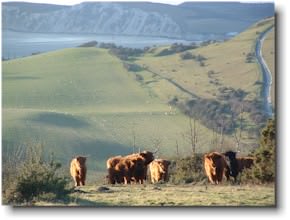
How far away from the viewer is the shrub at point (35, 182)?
9.71 m

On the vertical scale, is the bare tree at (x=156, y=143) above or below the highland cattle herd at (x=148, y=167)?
above

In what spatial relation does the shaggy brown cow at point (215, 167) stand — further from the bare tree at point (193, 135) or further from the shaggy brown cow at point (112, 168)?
the shaggy brown cow at point (112, 168)

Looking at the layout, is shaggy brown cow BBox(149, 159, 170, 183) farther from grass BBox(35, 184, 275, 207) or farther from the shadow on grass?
the shadow on grass

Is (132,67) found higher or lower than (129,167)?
higher

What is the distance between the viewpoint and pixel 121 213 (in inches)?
373

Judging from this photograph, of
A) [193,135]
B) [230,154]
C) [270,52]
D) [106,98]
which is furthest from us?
[106,98]

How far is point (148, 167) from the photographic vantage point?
403 inches

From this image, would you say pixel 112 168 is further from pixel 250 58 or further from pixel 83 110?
pixel 250 58

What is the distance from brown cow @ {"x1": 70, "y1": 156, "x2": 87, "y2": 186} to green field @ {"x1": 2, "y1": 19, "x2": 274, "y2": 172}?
67 mm

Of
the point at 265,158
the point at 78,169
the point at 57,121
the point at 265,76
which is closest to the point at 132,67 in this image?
the point at 57,121


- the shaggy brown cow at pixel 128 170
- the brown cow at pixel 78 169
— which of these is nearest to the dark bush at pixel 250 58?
the shaggy brown cow at pixel 128 170

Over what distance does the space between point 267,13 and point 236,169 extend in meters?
1.58

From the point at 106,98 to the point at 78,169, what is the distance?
771mm

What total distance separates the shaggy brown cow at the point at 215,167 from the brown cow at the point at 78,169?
1231 mm
